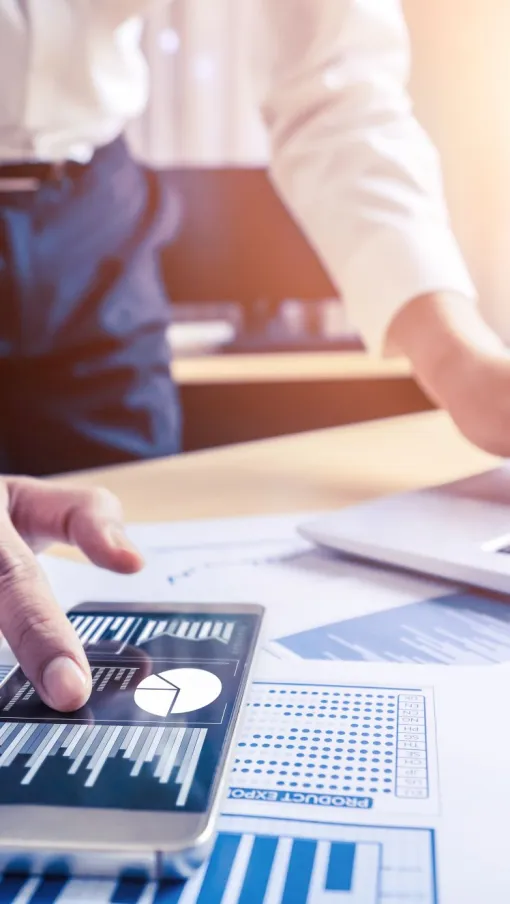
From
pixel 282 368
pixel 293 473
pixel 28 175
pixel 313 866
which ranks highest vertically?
pixel 28 175

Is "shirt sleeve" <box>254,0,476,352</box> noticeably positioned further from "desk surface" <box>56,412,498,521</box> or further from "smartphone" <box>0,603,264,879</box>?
"smartphone" <box>0,603,264,879</box>

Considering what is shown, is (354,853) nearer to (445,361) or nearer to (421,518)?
(421,518)

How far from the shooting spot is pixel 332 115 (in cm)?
80

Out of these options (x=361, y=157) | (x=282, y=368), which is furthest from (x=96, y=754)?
(x=282, y=368)

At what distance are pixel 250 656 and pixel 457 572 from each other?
14 centimetres

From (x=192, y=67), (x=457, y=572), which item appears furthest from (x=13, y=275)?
(x=192, y=67)

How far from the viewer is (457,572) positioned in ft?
1.45

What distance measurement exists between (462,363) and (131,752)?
45cm

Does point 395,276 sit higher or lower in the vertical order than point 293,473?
higher

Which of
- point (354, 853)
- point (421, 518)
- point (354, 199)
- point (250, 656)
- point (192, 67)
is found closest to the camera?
point (354, 853)

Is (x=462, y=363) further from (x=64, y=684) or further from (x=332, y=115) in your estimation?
(x=64, y=684)

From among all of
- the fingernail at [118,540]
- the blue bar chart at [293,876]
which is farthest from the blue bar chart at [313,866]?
the fingernail at [118,540]

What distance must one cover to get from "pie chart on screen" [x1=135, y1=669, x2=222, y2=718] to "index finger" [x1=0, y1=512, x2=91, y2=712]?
2cm

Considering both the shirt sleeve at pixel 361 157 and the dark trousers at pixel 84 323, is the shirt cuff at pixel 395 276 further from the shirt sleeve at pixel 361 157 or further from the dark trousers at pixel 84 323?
the dark trousers at pixel 84 323
